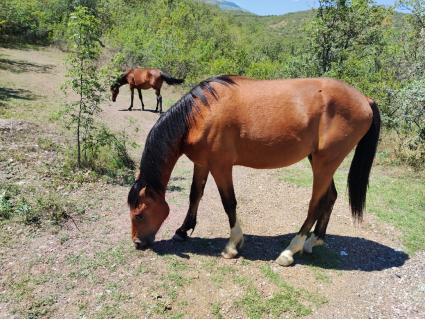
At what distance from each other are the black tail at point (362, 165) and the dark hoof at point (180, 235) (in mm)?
1962

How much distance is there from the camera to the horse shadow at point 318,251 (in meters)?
4.36

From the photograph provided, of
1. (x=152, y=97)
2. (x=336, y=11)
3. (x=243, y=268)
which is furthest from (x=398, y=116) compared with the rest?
(x=152, y=97)

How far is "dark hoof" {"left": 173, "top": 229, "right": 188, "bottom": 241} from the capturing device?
14.9 feet

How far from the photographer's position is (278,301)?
362cm

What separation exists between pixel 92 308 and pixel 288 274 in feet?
6.42

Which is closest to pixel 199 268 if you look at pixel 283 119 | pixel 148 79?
pixel 283 119

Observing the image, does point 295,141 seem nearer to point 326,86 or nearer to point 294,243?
point 326,86

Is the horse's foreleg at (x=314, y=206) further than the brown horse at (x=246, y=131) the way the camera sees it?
Yes

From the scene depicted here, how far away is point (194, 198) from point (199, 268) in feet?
2.91

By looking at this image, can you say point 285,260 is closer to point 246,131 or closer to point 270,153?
point 270,153

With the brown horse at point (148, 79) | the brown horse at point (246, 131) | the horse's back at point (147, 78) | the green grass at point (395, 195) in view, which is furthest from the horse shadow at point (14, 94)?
the brown horse at point (246, 131)

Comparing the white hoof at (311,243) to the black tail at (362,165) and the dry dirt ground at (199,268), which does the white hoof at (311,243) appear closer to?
the dry dirt ground at (199,268)

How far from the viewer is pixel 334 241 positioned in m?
4.91

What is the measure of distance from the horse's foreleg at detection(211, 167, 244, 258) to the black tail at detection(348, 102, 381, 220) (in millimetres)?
1383
